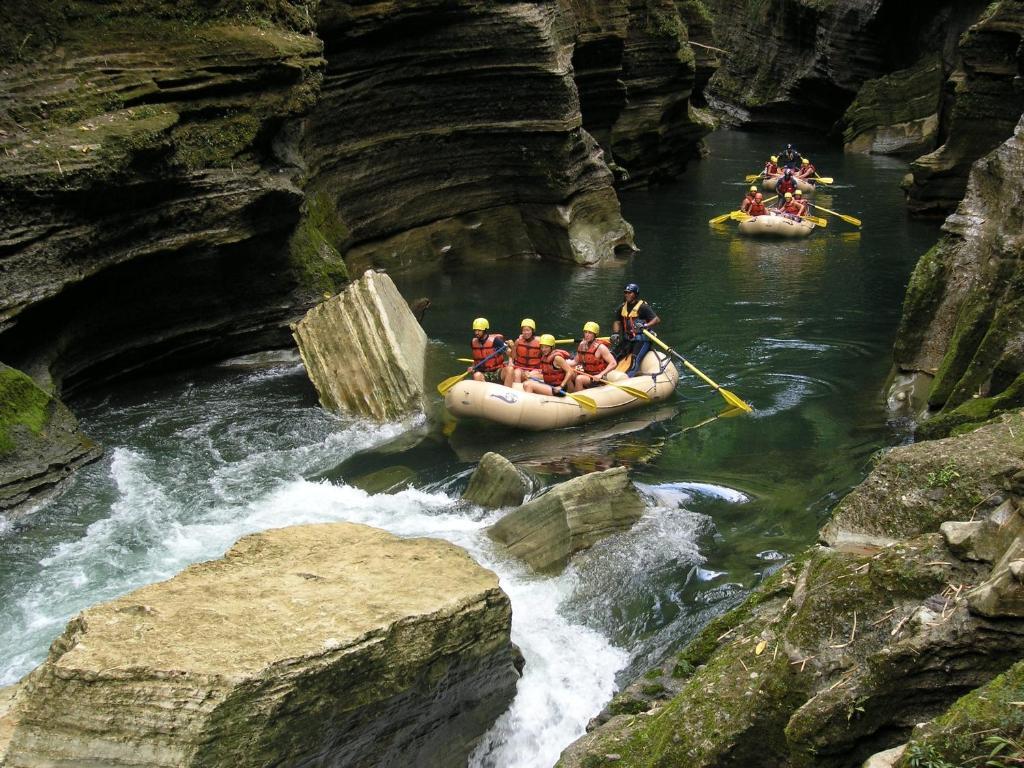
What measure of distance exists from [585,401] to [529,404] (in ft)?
2.62

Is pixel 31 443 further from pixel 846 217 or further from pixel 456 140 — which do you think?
pixel 846 217

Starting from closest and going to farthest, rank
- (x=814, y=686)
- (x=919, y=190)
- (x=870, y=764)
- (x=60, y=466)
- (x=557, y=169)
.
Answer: (x=870, y=764) < (x=814, y=686) < (x=60, y=466) < (x=557, y=169) < (x=919, y=190)

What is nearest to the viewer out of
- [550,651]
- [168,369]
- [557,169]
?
[550,651]

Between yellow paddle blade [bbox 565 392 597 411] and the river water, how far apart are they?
30 centimetres

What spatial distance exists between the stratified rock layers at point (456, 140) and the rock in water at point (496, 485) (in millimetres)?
9072

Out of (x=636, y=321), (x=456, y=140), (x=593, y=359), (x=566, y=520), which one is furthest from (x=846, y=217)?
(x=566, y=520)

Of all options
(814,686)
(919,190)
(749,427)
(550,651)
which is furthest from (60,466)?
(919,190)

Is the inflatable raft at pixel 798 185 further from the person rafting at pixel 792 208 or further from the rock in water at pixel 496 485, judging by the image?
the rock in water at pixel 496 485

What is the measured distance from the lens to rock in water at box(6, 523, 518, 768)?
5184 millimetres

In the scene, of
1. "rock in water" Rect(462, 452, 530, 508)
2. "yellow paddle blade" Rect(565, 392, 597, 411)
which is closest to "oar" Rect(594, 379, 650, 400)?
"yellow paddle blade" Rect(565, 392, 597, 411)

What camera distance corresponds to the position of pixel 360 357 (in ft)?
42.7

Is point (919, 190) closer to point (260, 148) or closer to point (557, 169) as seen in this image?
point (557, 169)

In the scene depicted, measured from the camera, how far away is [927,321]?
12.2 metres

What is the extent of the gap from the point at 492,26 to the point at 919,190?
11024mm
